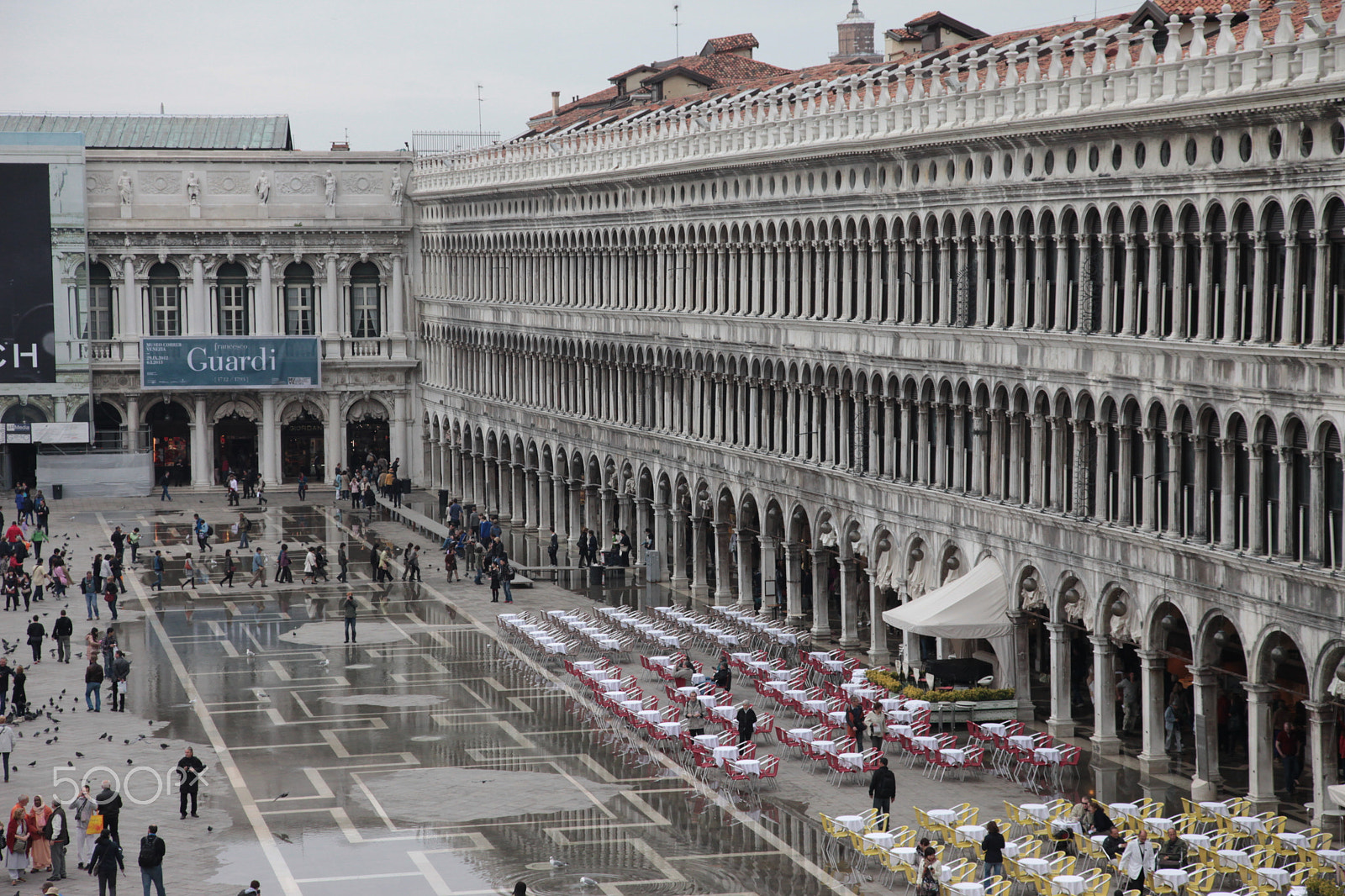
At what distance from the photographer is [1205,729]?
4269 centimetres

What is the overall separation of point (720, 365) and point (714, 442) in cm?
264

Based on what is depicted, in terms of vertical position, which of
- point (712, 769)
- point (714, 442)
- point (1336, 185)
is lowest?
point (712, 769)

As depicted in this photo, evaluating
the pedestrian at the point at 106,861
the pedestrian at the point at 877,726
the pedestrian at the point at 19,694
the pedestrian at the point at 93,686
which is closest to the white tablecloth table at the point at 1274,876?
the pedestrian at the point at 877,726

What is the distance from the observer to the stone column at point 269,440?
362 ft

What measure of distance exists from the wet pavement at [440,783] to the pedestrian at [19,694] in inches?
121

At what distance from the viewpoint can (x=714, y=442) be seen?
70312mm

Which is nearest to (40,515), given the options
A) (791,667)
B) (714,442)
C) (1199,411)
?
(714,442)

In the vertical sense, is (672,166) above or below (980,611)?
above

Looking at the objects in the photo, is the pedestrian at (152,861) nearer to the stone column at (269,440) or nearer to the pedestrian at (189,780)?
the pedestrian at (189,780)

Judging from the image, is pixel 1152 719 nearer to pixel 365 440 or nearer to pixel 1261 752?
pixel 1261 752

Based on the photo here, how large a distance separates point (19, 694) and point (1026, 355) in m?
26.2

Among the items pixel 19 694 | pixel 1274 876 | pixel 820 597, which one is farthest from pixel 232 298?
pixel 1274 876

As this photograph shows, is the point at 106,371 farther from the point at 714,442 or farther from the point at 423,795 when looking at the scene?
the point at 423,795

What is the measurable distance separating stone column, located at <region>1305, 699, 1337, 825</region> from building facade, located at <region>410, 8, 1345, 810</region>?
0.07 meters
